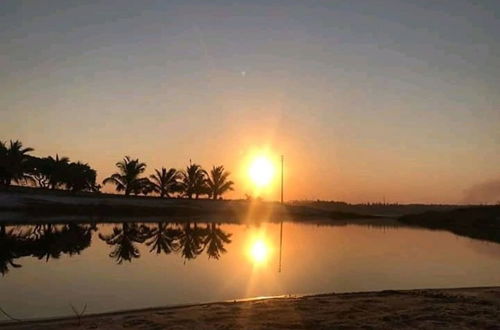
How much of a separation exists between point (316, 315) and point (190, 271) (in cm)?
781

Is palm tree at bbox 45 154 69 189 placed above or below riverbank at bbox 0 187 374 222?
above

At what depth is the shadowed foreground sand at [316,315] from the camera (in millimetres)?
8641

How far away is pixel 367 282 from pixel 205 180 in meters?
67.5

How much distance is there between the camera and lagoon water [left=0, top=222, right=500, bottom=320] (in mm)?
12117

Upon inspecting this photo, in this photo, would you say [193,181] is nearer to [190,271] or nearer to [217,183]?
[217,183]

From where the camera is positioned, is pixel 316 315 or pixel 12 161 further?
pixel 12 161

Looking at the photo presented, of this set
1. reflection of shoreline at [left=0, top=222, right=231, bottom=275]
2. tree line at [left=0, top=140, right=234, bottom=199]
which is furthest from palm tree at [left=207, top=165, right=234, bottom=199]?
reflection of shoreline at [left=0, top=222, right=231, bottom=275]

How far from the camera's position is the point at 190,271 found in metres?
16.7

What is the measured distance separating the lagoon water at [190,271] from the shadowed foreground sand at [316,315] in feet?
5.28

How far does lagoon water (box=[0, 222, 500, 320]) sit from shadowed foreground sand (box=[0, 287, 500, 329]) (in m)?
1.61

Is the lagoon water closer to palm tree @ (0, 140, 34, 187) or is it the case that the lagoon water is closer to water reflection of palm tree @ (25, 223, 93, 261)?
water reflection of palm tree @ (25, 223, 93, 261)

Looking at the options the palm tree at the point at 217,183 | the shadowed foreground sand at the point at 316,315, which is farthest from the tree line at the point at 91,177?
the shadowed foreground sand at the point at 316,315

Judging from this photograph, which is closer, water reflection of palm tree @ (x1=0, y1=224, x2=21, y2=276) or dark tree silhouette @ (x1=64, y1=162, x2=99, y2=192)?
water reflection of palm tree @ (x1=0, y1=224, x2=21, y2=276)

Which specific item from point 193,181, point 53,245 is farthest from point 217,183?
point 53,245
